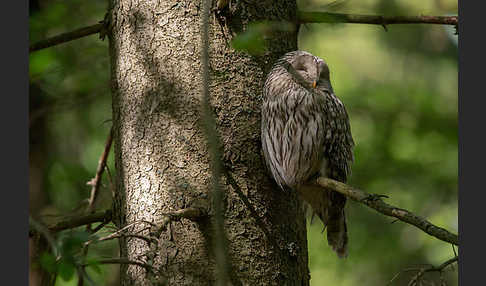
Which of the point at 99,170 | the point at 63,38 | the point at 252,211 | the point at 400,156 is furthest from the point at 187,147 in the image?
the point at 400,156

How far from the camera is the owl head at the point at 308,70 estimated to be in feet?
11.3

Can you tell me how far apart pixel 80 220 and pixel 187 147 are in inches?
27.4

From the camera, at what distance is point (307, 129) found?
3.37m

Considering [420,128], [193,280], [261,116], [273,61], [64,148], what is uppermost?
[64,148]

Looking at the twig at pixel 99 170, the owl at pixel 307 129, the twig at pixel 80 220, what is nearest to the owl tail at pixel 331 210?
the owl at pixel 307 129

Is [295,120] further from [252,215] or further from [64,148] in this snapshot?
[64,148]

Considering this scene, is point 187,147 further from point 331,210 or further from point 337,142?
point 331,210

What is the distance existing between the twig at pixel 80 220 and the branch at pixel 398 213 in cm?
117

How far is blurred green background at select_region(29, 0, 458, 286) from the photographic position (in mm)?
4715

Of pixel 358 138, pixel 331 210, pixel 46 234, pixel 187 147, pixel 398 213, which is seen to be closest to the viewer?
pixel 46 234

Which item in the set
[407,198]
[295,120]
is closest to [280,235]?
[295,120]

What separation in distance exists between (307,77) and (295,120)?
30cm

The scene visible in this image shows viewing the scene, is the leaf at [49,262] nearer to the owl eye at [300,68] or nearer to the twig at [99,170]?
the twig at [99,170]

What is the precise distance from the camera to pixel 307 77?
3.53 meters
